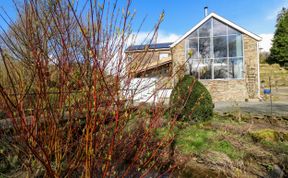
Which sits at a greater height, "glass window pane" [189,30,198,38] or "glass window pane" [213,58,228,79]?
"glass window pane" [189,30,198,38]

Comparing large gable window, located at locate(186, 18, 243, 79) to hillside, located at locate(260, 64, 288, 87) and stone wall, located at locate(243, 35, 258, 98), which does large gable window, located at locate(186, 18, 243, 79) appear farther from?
hillside, located at locate(260, 64, 288, 87)

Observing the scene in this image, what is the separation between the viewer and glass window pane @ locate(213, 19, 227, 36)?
15.4m

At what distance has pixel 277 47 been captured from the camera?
24750 mm

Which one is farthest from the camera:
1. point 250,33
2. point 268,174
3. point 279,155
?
point 250,33

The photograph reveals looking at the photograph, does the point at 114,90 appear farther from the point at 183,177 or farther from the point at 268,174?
the point at 268,174

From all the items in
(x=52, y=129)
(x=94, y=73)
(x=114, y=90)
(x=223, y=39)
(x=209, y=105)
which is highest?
(x=223, y=39)

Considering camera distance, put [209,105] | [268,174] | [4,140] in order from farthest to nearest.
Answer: [209,105], [268,174], [4,140]

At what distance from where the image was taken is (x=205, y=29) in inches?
624

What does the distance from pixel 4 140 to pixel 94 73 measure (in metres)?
1.20

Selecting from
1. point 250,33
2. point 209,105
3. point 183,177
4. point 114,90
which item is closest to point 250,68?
point 250,33

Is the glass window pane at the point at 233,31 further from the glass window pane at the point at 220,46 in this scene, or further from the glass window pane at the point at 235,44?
the glass window pane at the point at 220,46

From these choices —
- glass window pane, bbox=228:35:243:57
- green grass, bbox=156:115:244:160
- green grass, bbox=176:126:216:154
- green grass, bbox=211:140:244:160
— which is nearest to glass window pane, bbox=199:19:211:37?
glass window pane, bbox=228:35:243:57

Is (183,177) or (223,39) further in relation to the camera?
(223,39)

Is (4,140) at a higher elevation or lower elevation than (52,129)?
lower
